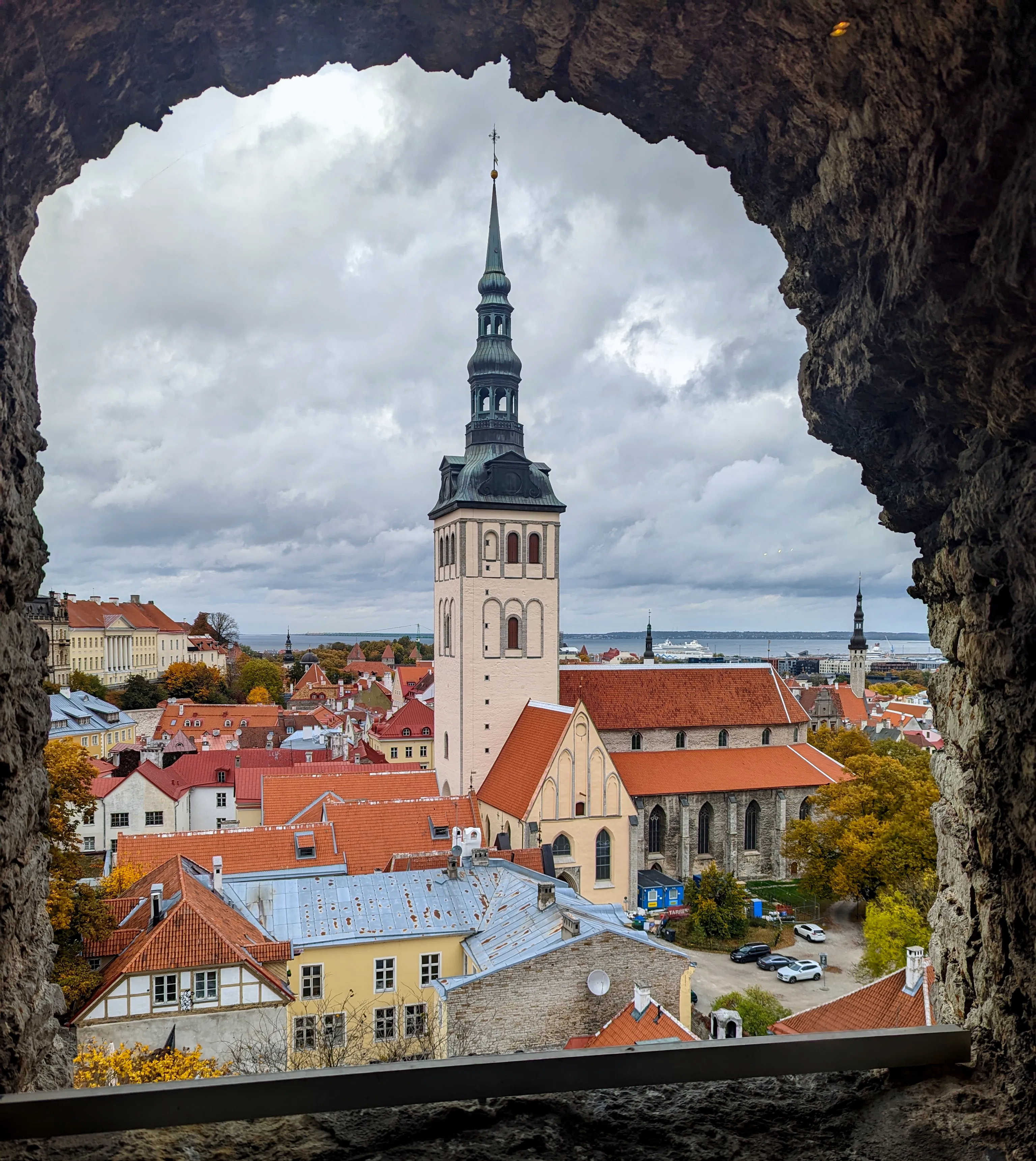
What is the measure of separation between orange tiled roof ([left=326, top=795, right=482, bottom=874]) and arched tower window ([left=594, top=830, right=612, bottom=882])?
192 inches

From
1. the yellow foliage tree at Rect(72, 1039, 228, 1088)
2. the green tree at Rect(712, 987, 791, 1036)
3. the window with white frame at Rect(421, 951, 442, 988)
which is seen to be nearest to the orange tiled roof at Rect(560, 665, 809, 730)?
the green tree at Rect(712, 987, 791, 1036)

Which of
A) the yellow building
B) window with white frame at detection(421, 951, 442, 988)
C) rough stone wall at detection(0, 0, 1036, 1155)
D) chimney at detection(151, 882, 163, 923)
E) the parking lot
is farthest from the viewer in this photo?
the yellow building

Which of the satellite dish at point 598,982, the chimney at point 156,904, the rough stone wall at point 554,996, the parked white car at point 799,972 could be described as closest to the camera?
the rough stone wall at point 554,996

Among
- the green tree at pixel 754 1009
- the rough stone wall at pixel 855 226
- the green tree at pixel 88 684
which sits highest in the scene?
the rough stone wall at pixel 855 226

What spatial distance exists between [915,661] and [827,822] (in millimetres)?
126060

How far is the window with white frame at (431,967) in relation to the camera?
1499 cm

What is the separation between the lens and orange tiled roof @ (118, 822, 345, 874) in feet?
61.4

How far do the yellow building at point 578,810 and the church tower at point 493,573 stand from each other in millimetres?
3220

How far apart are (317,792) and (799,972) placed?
1358 cm

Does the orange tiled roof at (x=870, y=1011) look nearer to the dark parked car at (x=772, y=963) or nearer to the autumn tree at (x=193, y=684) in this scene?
the dark parked car at (x=772, y=963)

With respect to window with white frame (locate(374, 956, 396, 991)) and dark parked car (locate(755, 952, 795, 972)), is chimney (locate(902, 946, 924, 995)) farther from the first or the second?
dark parked car (locate(755, 952, 795, 972))

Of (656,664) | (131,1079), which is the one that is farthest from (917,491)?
(656,664)

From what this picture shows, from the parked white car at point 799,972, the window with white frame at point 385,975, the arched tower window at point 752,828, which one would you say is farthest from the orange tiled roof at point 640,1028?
the arched tower window at point 752,828

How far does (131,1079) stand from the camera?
10.1 m
